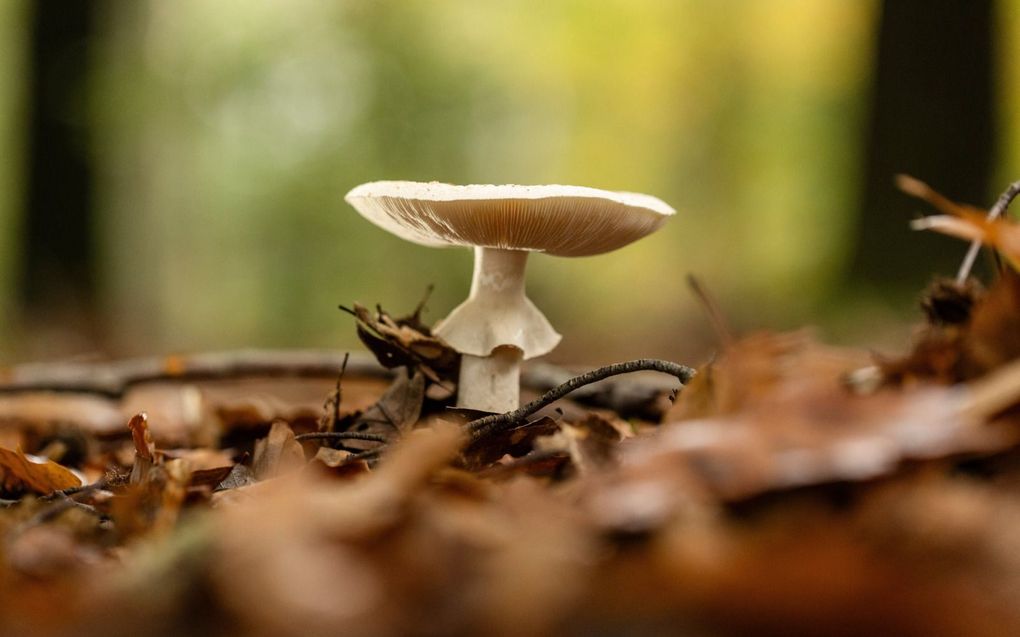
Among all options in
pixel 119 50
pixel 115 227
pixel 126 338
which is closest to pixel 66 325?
pixel 126 338

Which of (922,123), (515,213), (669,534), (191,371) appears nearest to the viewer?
(669,534)

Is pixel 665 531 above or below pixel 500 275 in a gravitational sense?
below

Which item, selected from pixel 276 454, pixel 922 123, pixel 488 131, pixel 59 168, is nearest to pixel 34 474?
pixel 276 454

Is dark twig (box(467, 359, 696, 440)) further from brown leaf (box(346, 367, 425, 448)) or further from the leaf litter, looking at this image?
brown leaf (box(346, 367, 425, 448))

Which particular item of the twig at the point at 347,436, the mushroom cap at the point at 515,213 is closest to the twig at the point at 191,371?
the mushroom cap at the point at 515,213

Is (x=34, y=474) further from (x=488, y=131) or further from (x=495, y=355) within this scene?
(x=488, y=131)

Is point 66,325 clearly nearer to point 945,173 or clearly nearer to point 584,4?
point 945,173
